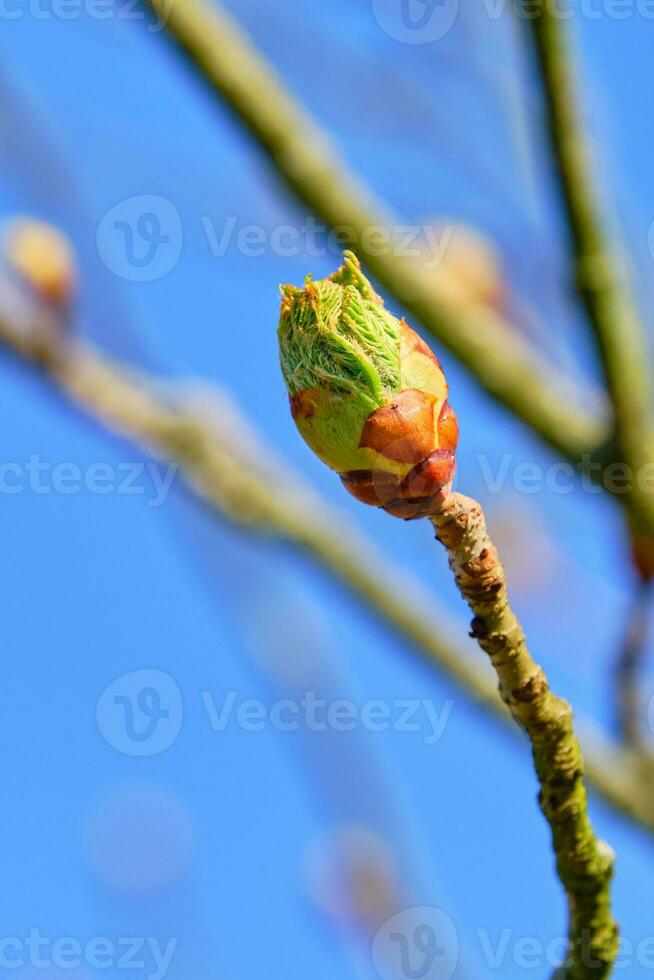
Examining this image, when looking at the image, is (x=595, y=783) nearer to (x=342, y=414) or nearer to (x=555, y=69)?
(x=555, y=69)

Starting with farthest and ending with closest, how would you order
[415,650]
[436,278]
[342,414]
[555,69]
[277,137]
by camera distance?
[415,650] → [436,278] → [277,137] → [555,69] → [342,414]

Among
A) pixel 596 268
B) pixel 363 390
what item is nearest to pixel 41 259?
pixel 596 268

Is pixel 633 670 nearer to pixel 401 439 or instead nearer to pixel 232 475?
pixel 232 475

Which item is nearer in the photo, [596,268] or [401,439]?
[401,439]

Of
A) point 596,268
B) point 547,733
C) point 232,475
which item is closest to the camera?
point 547,733

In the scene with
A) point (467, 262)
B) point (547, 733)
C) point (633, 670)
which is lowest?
point (547, 733)

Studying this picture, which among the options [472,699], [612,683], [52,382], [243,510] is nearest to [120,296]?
[52,382]
